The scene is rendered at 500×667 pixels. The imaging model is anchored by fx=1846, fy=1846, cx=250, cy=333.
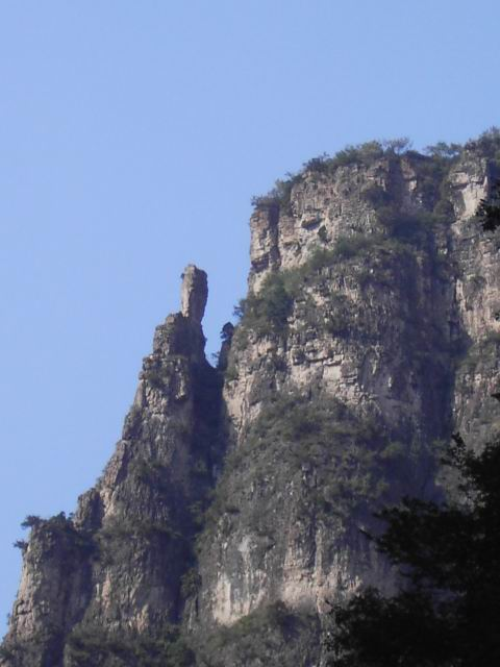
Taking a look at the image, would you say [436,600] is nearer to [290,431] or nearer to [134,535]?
[290,431]

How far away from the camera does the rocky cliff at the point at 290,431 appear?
76.0 meters

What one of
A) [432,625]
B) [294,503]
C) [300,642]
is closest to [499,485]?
[432,625]

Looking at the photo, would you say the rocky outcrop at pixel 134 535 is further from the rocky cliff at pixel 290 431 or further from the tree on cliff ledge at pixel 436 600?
the tree on cliff ledge at pixel 436 600

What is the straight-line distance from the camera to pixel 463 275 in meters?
88.2

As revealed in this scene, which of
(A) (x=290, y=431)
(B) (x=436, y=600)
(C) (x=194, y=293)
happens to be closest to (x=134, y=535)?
(A) (x=290, y=431)

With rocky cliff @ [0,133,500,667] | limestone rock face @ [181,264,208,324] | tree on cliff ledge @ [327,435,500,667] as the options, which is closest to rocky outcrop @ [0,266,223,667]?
rocky cliff @ [0,133,500,667]

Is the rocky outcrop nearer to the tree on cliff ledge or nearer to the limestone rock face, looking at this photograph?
the limestone rock face

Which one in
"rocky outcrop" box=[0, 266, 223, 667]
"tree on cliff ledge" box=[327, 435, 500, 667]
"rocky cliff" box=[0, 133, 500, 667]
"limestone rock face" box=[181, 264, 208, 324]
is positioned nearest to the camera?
"tree on cliff ledge" box=[327, 435, 500, 667]

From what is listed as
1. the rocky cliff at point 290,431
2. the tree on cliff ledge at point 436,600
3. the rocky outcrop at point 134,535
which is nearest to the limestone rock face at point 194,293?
the rocky cliff at point 290,431

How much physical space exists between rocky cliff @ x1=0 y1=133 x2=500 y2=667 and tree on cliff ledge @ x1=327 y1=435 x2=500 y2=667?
153 feet

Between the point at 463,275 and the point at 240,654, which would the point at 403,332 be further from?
the point at 240,654

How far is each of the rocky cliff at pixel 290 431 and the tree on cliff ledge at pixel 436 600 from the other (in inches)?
1830

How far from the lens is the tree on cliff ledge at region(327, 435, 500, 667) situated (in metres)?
24.3

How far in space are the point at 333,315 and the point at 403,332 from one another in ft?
11.0
